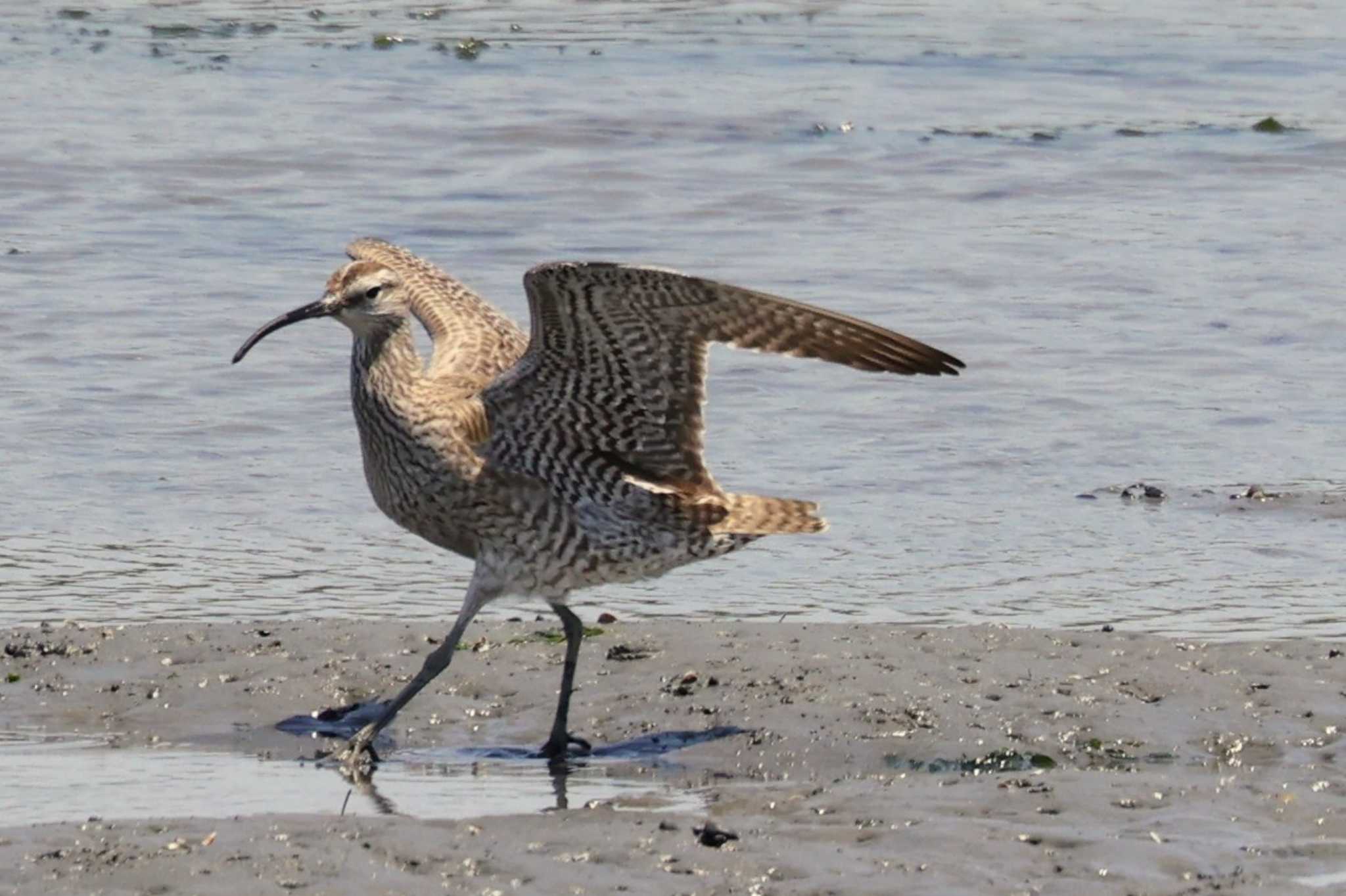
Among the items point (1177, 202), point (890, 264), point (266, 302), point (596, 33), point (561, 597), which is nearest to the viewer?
point (561, 597)

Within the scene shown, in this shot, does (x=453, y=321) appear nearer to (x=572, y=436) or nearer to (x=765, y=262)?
(x=572, y=436)

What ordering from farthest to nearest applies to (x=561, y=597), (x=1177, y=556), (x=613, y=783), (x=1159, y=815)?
(x=1177, y=556) < (x=561, y=597) < (x=613, y=783) < (x=1159, y=815)

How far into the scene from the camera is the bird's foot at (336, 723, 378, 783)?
6.48 m

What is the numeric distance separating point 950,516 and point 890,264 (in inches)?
149

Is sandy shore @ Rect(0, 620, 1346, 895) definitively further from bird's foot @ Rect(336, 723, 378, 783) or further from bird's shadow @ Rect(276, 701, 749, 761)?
A: bird's foot @ Rect(336, 723, 378, 783)

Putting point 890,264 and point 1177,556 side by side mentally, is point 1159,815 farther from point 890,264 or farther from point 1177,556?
point 890,264

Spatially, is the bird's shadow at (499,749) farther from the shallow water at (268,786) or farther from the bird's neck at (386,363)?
the bird's neck at (386,363)

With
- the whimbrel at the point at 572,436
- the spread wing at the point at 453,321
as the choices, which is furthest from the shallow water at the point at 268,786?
the spread wing at the point at 453,321

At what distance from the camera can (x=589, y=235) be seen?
44.0ft

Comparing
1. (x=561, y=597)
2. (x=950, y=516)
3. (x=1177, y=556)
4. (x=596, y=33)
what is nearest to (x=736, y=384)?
(x=950, y=516)

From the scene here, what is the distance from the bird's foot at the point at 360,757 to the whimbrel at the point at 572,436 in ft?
0.64

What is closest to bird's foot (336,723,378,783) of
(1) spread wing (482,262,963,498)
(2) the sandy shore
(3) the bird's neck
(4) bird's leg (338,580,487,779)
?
(4) bird's leg (338,580,487,779)

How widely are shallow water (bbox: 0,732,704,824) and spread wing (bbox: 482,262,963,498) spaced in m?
1.01

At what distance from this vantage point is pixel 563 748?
6688 mm
